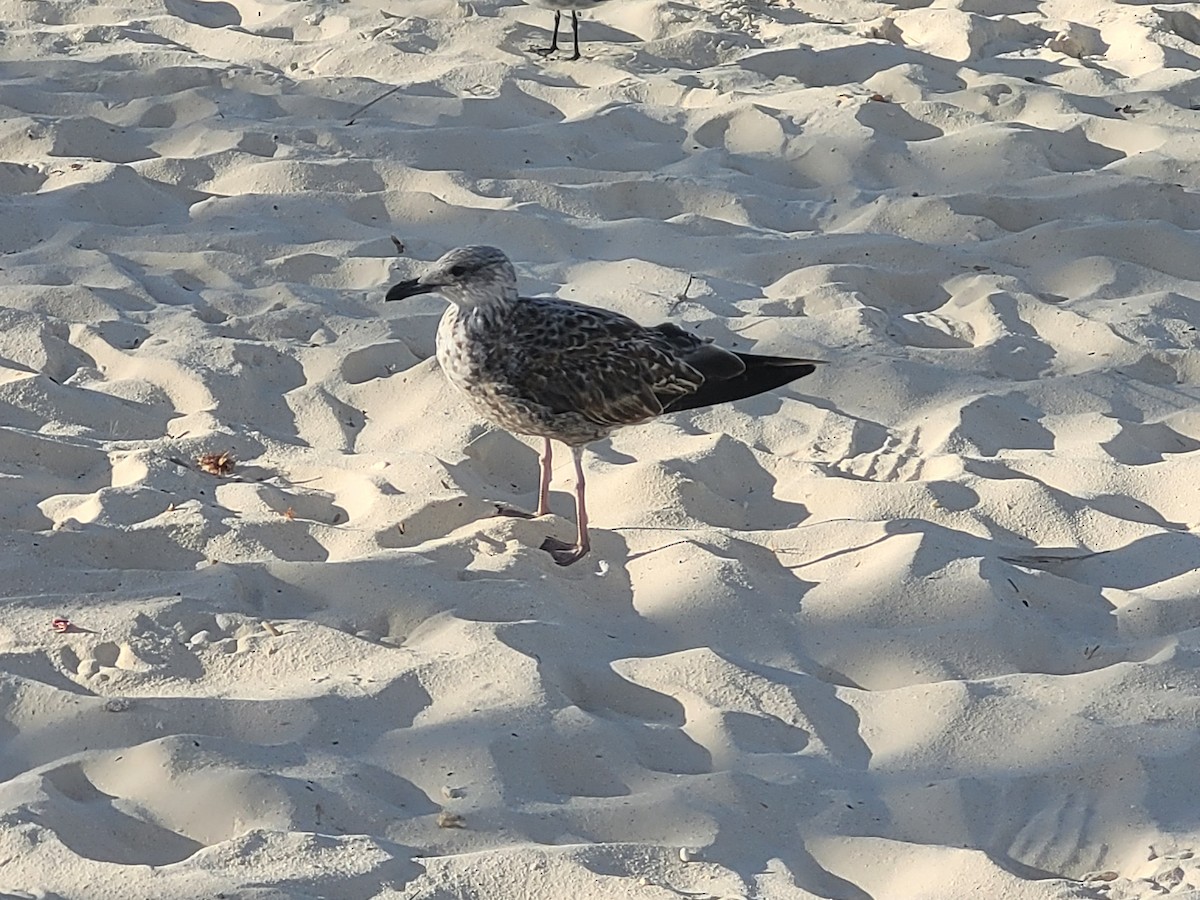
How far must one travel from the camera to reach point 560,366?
165 inches

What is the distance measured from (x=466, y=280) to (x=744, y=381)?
74cm

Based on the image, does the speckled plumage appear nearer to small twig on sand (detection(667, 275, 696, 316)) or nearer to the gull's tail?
the gull's tail

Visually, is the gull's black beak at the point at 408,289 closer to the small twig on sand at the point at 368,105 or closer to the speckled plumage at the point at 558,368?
the speckled plumage at the point at 558,368

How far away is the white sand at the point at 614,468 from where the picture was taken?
315 cm

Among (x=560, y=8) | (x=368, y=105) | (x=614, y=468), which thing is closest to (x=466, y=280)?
(x=614, y=468)

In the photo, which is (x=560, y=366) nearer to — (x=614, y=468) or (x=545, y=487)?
(x=545, y=487)

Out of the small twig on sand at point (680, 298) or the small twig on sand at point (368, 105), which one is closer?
the small twig on sand at point (680, 298)

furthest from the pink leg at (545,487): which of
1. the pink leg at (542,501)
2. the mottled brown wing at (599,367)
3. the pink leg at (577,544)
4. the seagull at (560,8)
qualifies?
the seagull at (560,8)

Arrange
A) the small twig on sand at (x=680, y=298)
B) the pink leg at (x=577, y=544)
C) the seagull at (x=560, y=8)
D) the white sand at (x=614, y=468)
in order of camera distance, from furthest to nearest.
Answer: the seagull at (x=560, y=8), the small twig on sand at (x=680, y=298), the pink leg at (x=577, y=544), the white sand at (x=614, y=468)

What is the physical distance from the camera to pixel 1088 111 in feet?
21.5

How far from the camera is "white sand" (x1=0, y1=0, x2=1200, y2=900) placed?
315cm

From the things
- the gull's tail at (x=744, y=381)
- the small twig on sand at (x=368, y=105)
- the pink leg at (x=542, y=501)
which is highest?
the gull's tail at (x=744, y=381)

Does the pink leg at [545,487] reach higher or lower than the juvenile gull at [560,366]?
lower

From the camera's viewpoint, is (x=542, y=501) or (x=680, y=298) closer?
(x=542, y=501)
